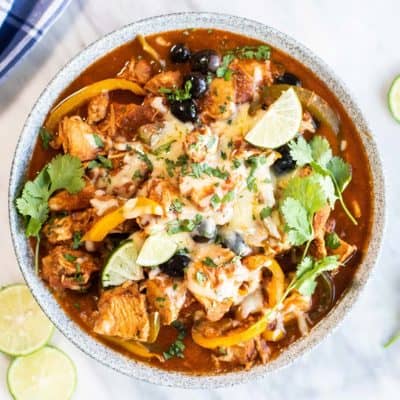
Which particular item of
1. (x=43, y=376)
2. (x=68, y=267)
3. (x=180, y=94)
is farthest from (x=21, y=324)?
(x=180, y=94)

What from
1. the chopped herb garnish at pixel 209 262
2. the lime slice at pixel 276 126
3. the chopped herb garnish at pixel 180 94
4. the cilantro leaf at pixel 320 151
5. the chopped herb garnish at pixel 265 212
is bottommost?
the chopped herb garnish at pixel 209 262

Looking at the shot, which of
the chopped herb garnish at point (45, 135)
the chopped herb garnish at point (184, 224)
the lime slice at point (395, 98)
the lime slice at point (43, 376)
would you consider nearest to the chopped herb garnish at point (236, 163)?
the chopped herb garnish at point (184, 224)

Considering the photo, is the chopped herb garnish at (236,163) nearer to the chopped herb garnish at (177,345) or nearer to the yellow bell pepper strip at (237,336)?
the yellow bell pepper strip at (237,336)

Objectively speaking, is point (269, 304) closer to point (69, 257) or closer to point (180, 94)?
point (69, 257)

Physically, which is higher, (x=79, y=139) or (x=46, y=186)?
(x=79, y=139)

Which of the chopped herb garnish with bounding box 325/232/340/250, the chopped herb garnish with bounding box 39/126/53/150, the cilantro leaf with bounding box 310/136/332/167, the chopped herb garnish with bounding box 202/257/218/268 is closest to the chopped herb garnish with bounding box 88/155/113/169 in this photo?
the chopped herb garnish with bounding box 39/126/53/150

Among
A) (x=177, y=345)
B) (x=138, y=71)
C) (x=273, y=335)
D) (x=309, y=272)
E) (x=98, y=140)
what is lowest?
(x=273, y=335)

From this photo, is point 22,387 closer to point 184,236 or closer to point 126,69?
point 184,236
